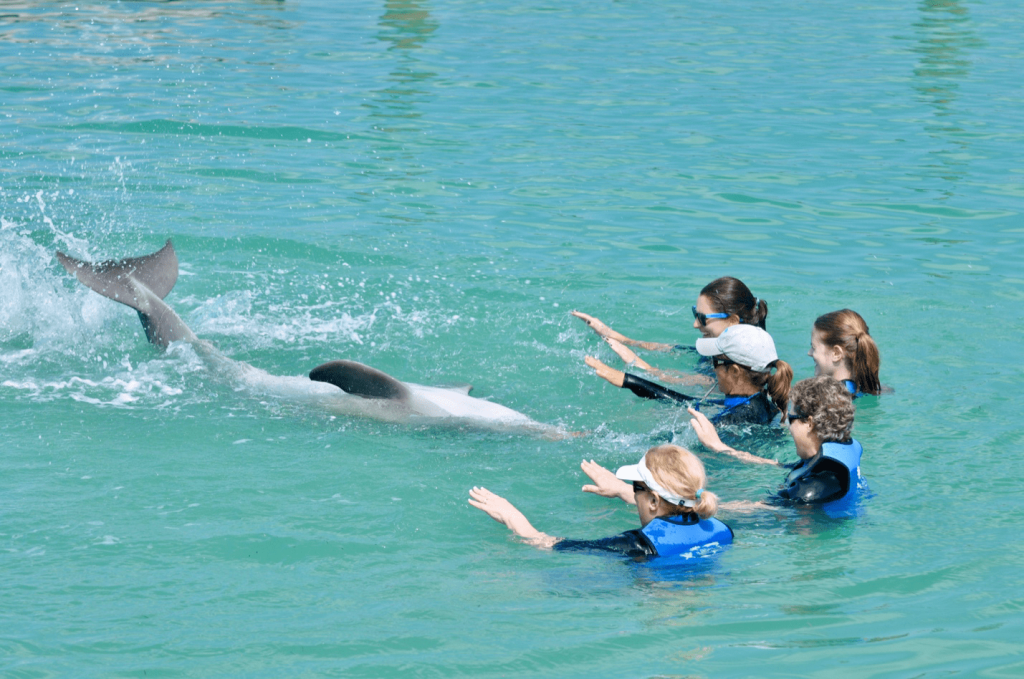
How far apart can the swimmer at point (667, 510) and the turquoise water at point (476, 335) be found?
0.19 metres

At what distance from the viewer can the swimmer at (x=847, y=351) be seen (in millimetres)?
7590

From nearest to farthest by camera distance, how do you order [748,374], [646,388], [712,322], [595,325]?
[748,374], [646,388], [712,322], [595,325]

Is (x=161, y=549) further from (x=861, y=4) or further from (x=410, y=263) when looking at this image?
(x=861, y=4)

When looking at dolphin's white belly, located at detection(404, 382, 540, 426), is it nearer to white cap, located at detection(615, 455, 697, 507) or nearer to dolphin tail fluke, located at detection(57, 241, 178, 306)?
white cap, located at detection(615, 455, 697, 507)

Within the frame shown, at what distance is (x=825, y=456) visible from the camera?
6.15 metres

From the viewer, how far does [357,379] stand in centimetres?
733

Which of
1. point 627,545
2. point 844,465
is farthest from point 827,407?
point 627,545

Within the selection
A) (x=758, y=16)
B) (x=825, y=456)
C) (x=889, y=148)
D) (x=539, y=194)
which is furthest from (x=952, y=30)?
(x=825, y=456)

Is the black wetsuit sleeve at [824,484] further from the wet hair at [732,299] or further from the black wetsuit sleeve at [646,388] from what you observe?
the wet hair at [732,299]

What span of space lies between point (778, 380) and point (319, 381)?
10.3ft

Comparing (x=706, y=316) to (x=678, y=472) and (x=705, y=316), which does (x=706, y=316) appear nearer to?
(x=705, y=316)

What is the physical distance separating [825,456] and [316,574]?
9.32 ft

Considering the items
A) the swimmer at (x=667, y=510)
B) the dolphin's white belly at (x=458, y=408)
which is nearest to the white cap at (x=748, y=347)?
the dolphin's white belly at (x=458, y=408)

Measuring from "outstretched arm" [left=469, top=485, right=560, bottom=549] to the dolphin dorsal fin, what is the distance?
4.66 ft
